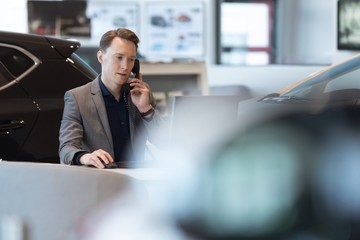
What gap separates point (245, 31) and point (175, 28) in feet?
4.23

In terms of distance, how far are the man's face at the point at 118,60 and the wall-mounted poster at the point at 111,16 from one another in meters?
11.3

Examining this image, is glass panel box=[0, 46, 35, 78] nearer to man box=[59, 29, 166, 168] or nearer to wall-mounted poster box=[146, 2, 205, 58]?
man box=[59, 29, 166, 168]

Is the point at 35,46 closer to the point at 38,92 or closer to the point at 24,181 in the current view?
the point at 38,92

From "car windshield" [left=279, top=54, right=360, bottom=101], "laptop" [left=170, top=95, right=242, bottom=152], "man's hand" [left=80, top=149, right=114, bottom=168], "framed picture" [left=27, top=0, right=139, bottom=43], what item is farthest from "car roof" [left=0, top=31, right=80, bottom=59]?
"framed picture" [left=27, top=0, right=139, bottom=43]

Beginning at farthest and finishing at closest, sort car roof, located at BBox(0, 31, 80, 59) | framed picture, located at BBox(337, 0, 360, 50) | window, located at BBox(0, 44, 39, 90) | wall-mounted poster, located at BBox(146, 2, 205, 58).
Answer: wall-mounted poster, located at BBox(146, 2, 205, 58) → framed picture, located at BBox(337, 0, 360, 50) → car roof, located at BBox(0, 31, 80, 59) → window, located at BBox(0, 44, 39, 90)

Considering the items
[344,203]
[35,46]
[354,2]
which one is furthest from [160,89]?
[344,203]

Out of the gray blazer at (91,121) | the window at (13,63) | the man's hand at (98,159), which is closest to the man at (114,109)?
the gray blazer at (91,121)

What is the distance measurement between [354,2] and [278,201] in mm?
10016

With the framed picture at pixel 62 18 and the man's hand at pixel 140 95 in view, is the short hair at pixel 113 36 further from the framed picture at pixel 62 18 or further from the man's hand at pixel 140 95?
the framed picture at pixel 62 18

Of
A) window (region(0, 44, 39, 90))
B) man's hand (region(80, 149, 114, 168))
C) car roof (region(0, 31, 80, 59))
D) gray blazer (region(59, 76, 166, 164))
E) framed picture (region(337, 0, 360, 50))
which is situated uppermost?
framed picture (region(337, 0, 360, 50))

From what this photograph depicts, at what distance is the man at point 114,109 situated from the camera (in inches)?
139

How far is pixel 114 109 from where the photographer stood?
3.60 metres

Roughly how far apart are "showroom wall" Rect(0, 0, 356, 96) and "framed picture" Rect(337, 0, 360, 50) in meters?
0.29

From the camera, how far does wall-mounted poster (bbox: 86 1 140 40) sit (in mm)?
14797
